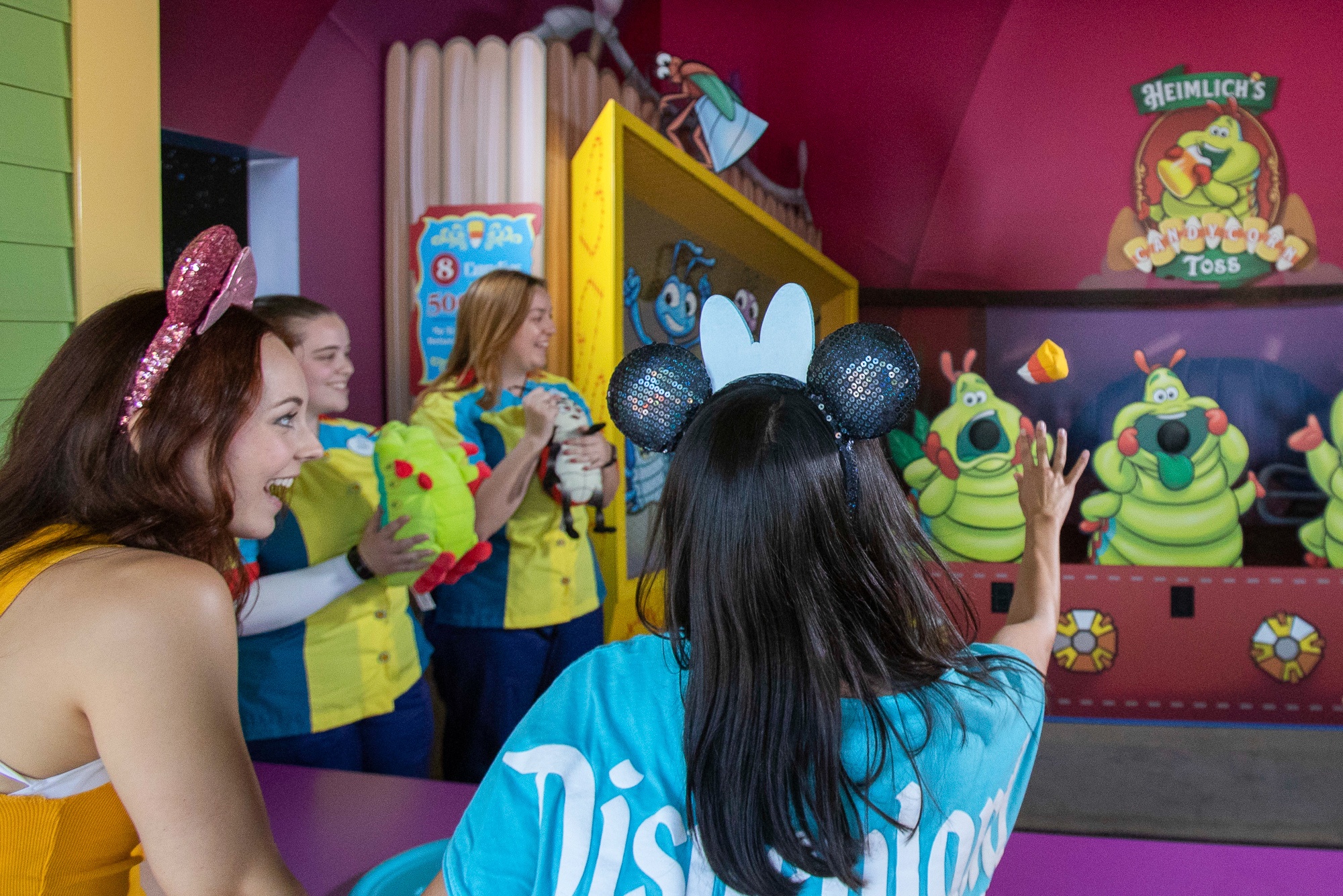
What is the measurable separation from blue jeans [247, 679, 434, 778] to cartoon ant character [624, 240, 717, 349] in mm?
1389

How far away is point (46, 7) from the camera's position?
1.60m

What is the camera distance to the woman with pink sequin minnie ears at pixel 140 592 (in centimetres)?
78

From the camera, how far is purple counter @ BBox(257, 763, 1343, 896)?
1094 millimetres

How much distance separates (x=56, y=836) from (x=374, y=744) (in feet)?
3.32

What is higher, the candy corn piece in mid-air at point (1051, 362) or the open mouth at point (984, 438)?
the candy corn piece in mid-air at point (1051, 362)

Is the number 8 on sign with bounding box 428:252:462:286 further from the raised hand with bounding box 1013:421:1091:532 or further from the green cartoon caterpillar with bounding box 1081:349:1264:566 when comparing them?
the green cartoon caterpillar with bounding box 1081:349:1264:566

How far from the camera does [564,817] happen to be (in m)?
0.71

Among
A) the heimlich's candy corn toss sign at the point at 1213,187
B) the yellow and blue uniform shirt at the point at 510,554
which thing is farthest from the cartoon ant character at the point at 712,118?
the heimlich's candy corn toss sign at the point at 1213,187

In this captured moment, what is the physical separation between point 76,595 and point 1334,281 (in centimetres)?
436

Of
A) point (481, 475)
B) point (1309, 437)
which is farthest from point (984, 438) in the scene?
point (481, 475)

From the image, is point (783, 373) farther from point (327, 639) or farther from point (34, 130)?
point (34, 130)

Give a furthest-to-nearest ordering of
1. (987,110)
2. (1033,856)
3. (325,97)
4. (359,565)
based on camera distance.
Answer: (987,110), (325,97), (359,565), (1033,856)

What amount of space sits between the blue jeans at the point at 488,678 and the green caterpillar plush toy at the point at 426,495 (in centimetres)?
50

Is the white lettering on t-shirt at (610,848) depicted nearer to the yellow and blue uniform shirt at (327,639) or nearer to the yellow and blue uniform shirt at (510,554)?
the yellow and blue uniform shirt at (327,639)
